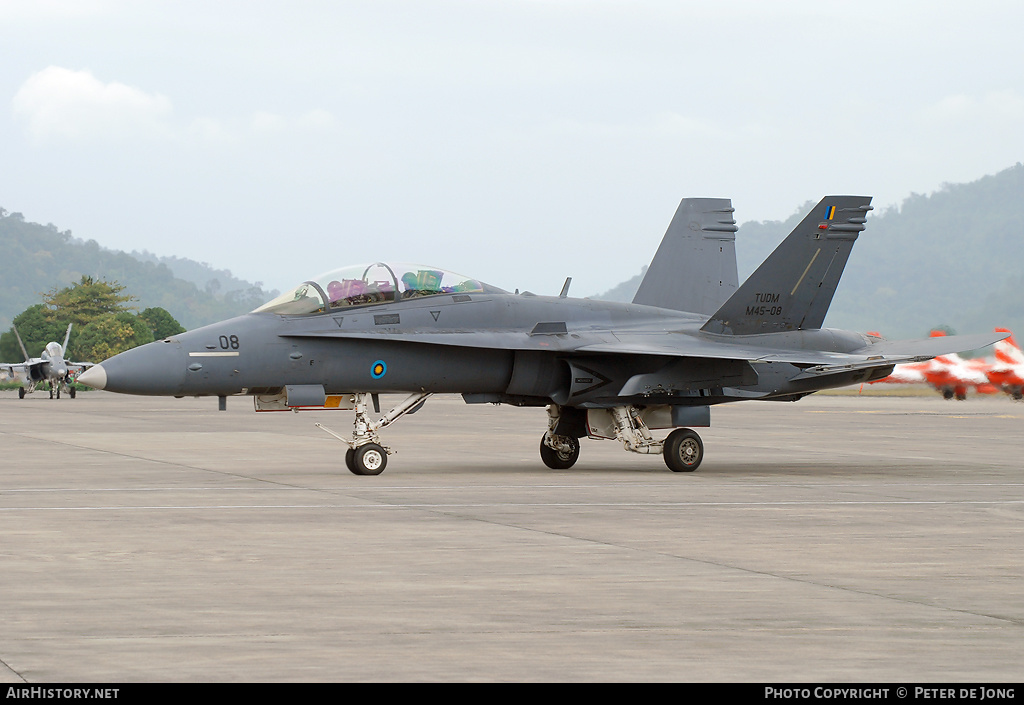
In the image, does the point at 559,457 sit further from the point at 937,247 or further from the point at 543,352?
the point at 937,247

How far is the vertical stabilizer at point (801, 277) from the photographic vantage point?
17.6 m

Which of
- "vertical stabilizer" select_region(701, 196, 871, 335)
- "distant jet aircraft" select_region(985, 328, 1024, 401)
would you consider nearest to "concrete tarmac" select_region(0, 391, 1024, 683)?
"vertical stabilizer" select_region(701, 196, 871, 335)

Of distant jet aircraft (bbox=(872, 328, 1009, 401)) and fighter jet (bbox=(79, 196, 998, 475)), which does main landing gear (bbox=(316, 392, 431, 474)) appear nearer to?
fighter jet (bbox=(79, 196, 998, 475))

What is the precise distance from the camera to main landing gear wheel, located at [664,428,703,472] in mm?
17328

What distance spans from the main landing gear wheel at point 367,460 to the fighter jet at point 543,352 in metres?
0.02

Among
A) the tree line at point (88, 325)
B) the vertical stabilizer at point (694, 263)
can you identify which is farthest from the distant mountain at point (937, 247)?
the vertical stabilizer at point (694, 263)

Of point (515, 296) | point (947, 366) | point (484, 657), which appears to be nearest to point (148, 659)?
point (484, 657)

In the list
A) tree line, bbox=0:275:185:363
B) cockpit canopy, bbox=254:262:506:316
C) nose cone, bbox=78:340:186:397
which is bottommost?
nose cone, bbox=78:340:186:397

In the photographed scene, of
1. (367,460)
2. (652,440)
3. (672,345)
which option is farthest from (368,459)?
(672,345)

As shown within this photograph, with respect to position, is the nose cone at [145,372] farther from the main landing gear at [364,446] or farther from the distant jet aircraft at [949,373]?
the distant jet aircraft at [949,373]

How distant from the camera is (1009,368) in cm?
4925

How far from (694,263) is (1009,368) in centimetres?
3233

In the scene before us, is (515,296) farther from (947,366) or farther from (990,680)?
(947,366)

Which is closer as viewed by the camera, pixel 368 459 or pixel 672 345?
pixel 368 459
